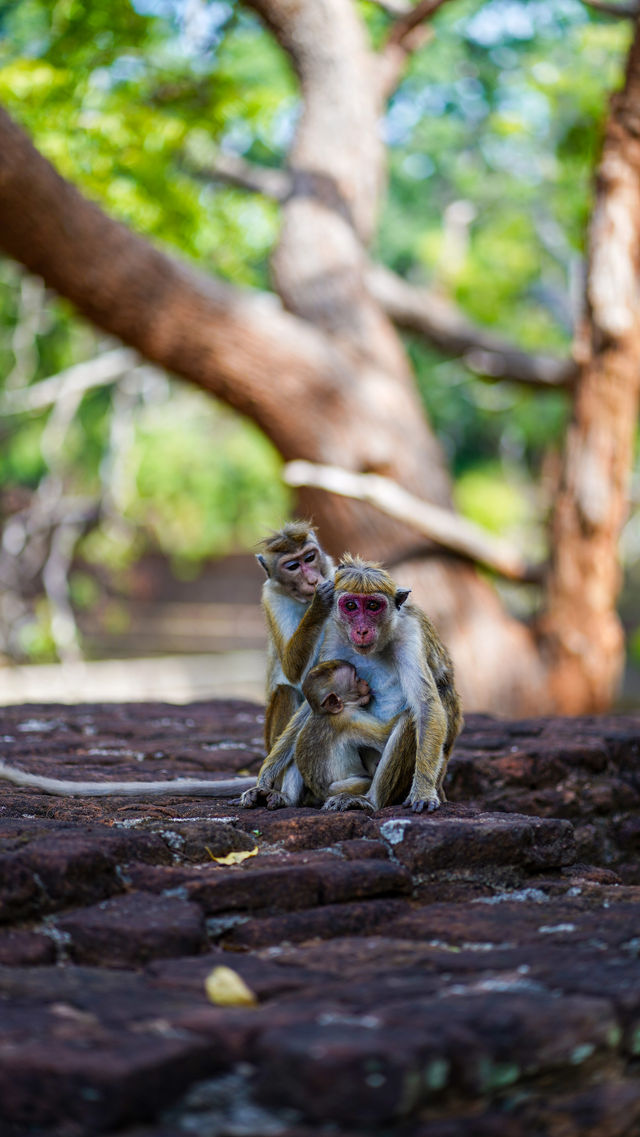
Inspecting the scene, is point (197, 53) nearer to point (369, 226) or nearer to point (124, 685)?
point (369, 226)

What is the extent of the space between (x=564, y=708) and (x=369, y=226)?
4.05 metres

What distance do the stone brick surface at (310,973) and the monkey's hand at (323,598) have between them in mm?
625

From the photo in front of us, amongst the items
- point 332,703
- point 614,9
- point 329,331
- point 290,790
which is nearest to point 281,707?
point 290,790

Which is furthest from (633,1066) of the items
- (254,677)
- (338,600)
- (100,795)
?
(254,677)

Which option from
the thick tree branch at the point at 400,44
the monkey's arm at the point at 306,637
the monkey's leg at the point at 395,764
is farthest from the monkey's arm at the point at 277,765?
the thick tree branch at the point at 400,44

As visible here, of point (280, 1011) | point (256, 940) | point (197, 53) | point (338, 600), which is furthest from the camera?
point (197, 53)

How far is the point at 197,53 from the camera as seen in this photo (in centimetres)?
1159

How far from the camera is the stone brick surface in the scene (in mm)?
1957

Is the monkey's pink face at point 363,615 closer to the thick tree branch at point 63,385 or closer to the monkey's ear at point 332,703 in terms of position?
the monkey's ear at point 332,703

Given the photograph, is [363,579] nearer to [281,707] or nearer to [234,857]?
[281,707]

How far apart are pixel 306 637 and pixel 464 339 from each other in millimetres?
7115

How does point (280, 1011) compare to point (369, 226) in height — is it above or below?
below

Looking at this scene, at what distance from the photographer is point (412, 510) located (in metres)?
8.23

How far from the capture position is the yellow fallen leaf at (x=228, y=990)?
230cm
